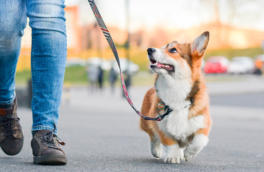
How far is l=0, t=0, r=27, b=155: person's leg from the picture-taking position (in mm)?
2889

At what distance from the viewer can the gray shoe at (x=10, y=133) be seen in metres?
3.25

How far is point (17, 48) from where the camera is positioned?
10.0 ft

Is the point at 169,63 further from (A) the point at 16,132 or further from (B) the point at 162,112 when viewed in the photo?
(A) the point at 16,132

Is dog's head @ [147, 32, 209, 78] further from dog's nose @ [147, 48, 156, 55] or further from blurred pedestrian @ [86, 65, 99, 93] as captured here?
blurred pedestrian @ [86, 65, 99, 93]

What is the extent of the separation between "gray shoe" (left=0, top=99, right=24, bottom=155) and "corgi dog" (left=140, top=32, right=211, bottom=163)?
112 centimetres

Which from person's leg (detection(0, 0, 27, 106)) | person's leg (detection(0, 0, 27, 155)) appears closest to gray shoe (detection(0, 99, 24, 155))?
person's leg (detection(0, 0, 27, 155))

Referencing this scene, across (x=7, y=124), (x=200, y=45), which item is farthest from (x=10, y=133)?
(x=200, y=45)

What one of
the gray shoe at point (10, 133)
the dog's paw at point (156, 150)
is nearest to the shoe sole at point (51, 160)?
the gray shoe at point (10, 133)

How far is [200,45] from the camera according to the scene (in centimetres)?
352

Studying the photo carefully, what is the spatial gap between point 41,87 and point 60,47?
31cm

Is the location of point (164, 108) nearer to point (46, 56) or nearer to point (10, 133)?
point (46, 56)

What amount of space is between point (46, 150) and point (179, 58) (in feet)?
4.59

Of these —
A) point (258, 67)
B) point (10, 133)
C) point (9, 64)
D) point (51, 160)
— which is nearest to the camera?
point (51, 160)

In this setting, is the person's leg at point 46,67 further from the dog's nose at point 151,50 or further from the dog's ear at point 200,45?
Answer: the dog's ear at point 200,45
